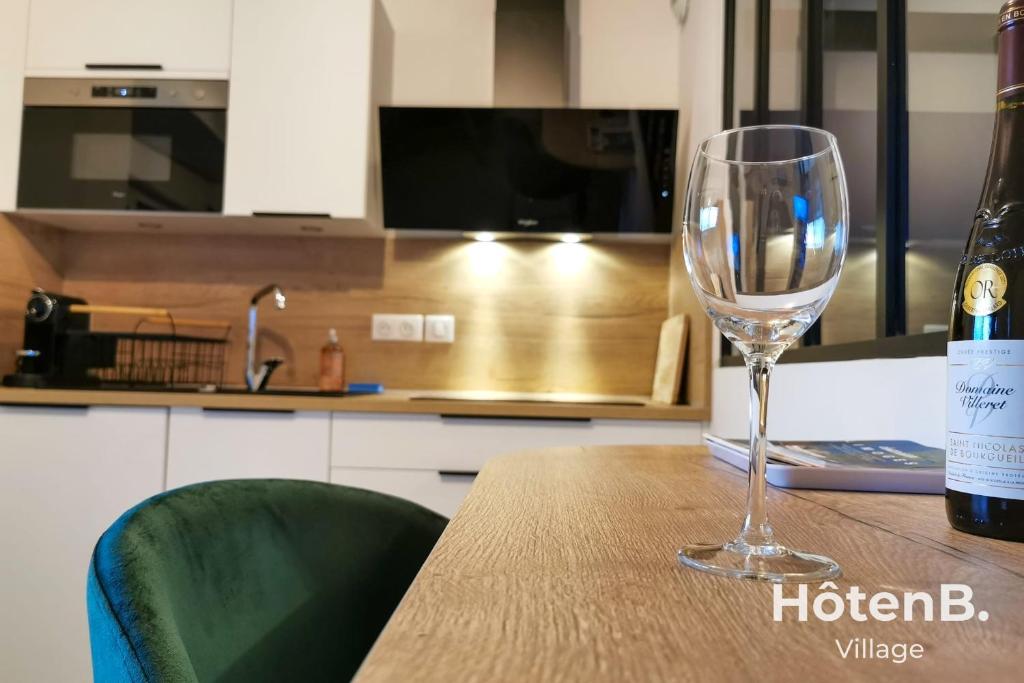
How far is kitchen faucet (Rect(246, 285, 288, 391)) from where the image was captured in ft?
7.00

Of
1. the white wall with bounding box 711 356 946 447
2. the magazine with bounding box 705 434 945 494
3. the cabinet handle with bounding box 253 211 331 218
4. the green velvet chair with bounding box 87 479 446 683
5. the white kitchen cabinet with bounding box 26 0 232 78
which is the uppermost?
the white kitchen cabinet with bounding box 26 0 232 78

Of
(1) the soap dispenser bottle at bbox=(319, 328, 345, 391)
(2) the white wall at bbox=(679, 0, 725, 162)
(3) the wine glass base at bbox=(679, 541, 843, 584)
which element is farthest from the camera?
(1) the soap dispenser bottle at bbox=(319, 328, 345, 391)

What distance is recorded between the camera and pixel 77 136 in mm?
2205

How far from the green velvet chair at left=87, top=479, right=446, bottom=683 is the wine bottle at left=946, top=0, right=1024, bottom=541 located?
50 cm

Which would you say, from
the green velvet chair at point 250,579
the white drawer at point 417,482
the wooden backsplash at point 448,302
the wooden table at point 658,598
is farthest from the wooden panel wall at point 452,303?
the wooden table at point 658,598

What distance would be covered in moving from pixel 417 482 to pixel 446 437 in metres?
0.14

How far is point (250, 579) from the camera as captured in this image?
2.14ft

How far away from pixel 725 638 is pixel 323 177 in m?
2.09

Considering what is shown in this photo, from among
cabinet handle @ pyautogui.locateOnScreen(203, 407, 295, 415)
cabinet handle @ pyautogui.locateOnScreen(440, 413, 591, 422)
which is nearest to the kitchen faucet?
cabinet handle @ pyautogui.locateOnScreen(203, 407, 295, 415)

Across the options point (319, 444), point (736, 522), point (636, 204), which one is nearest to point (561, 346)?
point (636, 204)

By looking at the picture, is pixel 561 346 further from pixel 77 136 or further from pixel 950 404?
pixel 950 404

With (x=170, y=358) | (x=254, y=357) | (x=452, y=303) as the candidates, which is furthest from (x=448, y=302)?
(x=170, y=358)

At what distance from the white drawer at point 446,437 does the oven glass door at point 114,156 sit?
2.98 ft

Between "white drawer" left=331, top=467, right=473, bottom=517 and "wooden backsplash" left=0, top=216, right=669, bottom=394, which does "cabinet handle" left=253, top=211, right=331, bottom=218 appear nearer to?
"wooden backsplash" left=0, top=216, right=669, bottom=394
